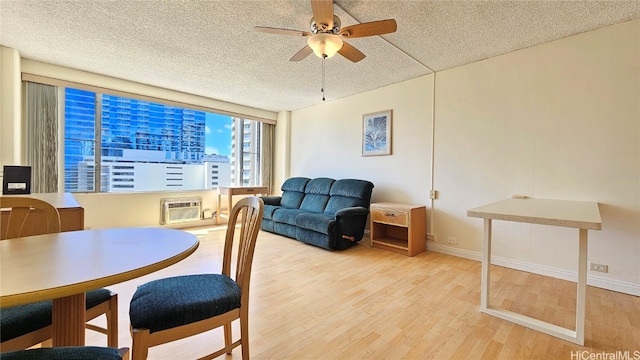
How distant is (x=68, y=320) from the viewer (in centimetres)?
100

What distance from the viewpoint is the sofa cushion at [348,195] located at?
3.97 metres

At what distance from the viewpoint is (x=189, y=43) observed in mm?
2807

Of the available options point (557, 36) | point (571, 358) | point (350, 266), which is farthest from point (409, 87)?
point (571, 358)

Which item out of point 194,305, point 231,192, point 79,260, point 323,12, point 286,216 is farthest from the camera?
point 231,192

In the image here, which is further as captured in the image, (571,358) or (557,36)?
(557,36)

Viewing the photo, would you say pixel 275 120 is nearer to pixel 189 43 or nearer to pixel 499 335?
pixel 189 43

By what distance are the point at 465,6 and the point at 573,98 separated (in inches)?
60.6

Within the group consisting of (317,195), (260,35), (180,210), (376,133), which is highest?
(260,35)

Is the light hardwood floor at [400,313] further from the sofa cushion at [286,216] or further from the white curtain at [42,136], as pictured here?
the white curtain at [42,136]

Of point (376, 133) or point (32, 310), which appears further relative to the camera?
point (376, 133)

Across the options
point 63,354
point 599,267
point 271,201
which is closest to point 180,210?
point 271,201

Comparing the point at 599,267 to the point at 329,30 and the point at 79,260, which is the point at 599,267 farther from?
the point at 79,260

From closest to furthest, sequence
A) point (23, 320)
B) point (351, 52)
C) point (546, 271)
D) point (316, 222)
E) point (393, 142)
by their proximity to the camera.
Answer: point (23, 320), point (351, 52), point (546, 271), point (316, 222), point (393, 142)

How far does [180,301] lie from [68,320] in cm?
38
